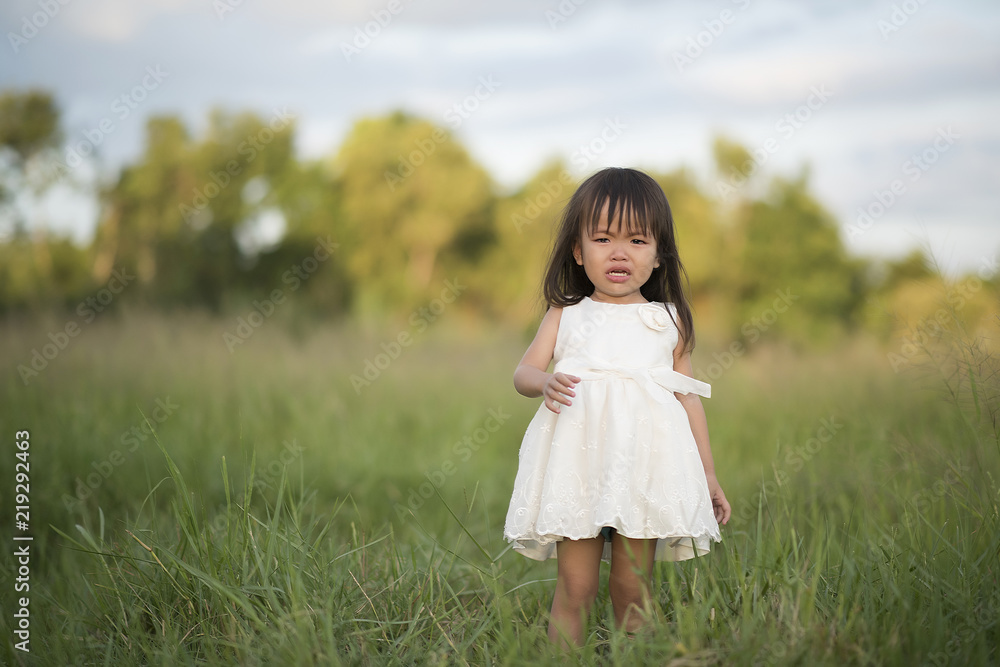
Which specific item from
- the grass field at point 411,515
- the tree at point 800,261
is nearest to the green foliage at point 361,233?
the tree at point 800,261

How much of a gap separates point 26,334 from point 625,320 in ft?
26.7

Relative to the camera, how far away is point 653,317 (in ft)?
8.25

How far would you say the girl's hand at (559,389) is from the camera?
7.37 ft

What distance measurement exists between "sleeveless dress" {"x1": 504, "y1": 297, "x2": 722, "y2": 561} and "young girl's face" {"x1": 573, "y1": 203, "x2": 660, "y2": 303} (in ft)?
0.30

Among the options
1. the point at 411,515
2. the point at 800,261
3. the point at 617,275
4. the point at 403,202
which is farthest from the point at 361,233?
the point at 617,275

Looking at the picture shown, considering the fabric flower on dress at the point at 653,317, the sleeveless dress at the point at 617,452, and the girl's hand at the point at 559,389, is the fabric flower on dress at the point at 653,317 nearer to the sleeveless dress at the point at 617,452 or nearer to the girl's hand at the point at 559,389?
the sleeveless dress at the point at 617,452

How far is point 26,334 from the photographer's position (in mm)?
8375

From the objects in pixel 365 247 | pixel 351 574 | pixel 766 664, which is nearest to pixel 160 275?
pixel 365 247

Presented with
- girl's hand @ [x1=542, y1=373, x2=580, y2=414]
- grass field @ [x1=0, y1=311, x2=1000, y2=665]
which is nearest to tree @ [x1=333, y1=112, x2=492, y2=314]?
grass field @ [x1=0, y1=311, x2=1000, y2=665]

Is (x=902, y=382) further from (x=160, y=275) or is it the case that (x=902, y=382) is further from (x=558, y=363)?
(x=160, y=275)

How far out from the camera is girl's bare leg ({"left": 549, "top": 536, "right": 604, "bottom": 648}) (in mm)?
2436

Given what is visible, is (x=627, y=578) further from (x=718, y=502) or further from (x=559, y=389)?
(x=559, y=389)

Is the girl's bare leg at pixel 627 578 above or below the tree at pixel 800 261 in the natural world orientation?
below

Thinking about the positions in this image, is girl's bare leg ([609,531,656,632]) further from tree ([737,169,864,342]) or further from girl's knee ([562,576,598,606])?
tree ([737,169,864,342])
